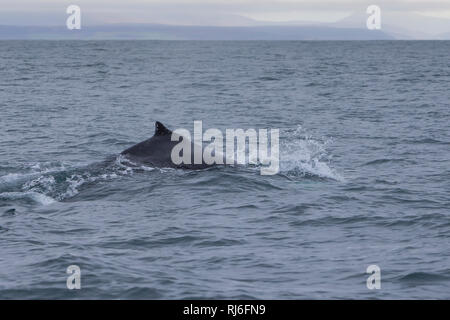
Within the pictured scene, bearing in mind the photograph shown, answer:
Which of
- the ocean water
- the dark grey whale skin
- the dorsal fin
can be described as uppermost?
the dorsal fin

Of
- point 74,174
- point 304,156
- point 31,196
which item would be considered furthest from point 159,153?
point 304,156

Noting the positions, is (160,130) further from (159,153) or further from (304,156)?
(304,156)

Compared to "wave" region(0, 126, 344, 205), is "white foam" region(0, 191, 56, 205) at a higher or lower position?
lower

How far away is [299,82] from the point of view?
62.6m

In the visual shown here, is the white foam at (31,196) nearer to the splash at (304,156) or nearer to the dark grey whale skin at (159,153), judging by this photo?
the dark grey whale skin at (159,153)

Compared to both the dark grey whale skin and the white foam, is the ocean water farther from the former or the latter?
the dark grey whale skin

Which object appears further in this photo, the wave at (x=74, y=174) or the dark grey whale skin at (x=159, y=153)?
the dark grey whale skin at (x=159, y=153)

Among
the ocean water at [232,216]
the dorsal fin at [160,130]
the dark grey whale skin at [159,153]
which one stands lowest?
the ocean water at [232,216]

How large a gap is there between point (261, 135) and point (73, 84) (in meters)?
32.7

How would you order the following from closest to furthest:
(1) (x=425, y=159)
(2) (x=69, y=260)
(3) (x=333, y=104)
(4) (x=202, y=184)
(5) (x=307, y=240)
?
(2) (x=69, y=260)
(5) (x=307, y=240)
(4) (x=202, y=184)
(1) (x=425, y=159)
(3) (x=333, y=104)

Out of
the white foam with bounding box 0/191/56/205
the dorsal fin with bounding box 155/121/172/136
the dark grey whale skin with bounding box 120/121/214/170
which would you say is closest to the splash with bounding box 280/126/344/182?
the dark grey whale skin with bounding box 120/121/214/170

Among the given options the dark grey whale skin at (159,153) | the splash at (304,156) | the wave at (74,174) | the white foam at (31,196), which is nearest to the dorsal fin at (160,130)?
the dark grey whale skin at (159,153)
